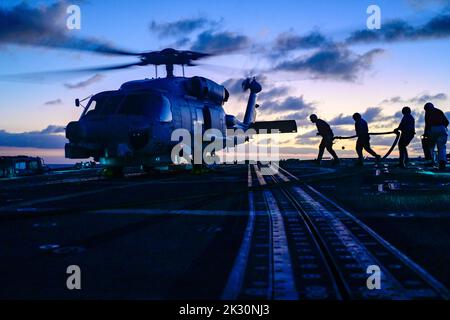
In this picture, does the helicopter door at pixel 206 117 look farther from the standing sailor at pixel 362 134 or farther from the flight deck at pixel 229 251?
the flight deck at pixel 229 251

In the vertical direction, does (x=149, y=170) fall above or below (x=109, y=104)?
below

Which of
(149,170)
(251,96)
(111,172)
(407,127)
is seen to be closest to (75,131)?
(111,172)

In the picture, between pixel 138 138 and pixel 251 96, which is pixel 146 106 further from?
pixel 251 96

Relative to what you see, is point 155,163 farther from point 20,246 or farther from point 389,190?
point 20,246

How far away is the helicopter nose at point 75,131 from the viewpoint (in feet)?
52.3

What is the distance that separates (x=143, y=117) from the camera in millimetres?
16578

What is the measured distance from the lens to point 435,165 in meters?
19.9

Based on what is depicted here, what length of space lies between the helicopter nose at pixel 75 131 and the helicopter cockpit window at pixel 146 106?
63.7 inches

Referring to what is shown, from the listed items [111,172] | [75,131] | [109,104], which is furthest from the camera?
[111,172]

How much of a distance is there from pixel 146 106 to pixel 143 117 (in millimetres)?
616
